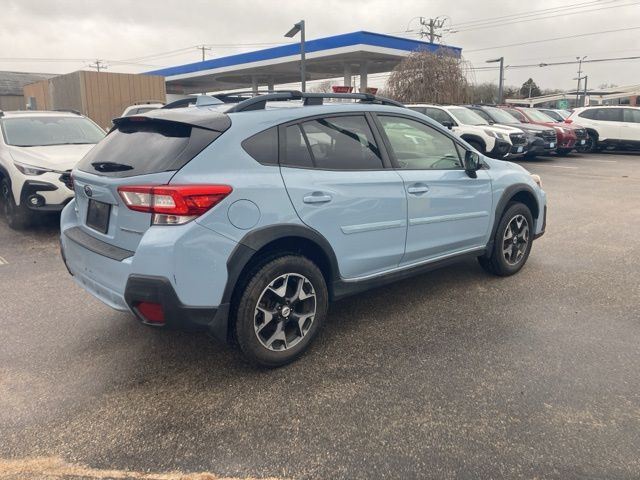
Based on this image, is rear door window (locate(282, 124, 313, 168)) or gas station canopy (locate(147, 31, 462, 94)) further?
gas station canopy (locate(147, 31, 462, 94))

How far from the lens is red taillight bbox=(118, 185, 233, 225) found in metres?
2.73

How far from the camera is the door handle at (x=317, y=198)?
3163 mm

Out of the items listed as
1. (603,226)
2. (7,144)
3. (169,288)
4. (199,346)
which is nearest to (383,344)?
(199,346)

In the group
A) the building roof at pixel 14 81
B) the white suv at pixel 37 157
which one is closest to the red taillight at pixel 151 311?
the white suv at pixel 37 157

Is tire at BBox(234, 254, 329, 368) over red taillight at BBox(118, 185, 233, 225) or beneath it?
beneath

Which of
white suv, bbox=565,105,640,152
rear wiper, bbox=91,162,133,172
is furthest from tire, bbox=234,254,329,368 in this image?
white suv, bbox=565,105,640,152

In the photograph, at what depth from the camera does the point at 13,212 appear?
680cm

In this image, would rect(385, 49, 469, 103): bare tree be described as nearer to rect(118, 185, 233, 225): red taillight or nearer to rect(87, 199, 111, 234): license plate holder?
rect(87, 199, 111, 234): license plate holder

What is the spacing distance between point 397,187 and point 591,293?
2.22 meters

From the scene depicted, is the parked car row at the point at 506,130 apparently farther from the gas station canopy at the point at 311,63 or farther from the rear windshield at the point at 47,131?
the gas station canopy at the point at 311,63

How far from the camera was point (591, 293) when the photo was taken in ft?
14.9

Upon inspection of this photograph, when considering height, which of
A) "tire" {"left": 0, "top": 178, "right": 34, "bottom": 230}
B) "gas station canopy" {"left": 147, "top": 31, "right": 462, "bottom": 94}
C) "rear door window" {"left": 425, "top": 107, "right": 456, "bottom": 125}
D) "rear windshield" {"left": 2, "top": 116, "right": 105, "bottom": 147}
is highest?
"gas station canopy" {"left": 147, "top": 31, "right": 462, "bottom": 94}

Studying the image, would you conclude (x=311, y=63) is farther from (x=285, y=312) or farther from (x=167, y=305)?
(x=167, y=305)

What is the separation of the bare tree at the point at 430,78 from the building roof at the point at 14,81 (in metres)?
40.2
